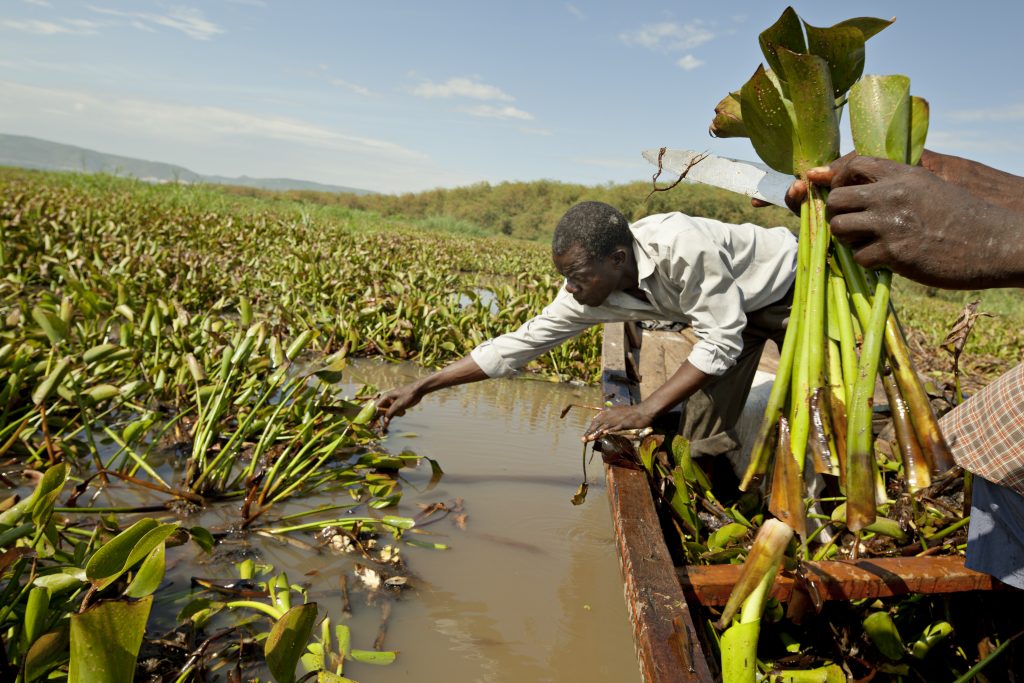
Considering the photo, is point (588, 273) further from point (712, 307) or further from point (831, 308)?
point (831, 308)

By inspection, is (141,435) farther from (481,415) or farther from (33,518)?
(481,415)

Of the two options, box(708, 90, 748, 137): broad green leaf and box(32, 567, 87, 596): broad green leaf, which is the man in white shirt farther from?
box(32, 567, 87, 596): broad green leaf

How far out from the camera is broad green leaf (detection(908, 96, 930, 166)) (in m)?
1.26

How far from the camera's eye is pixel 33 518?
118 centimetres

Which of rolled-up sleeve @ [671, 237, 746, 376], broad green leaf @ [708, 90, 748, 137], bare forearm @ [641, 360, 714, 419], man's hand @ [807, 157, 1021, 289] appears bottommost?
bare forearm @ [641, 360, 714, 419]

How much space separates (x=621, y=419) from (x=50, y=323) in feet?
6.08

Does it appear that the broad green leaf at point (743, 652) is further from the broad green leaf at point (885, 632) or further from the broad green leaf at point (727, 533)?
the broad green leaf at point (885, 632)

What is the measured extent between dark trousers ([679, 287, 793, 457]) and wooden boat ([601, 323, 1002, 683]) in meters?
0.95

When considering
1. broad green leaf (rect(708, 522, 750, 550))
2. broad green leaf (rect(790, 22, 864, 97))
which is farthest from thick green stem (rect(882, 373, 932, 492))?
broad green leaf (rect(790, 22, 864, 97))

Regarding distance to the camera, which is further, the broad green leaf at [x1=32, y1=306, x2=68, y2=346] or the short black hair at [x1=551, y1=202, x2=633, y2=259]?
the short black hair at [x1=551, y1=202, x2=633, y2=259]

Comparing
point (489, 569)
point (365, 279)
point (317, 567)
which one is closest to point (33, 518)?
point (317, 567)

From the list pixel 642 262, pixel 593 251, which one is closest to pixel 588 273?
pixel 593 251

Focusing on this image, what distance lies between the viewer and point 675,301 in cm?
245

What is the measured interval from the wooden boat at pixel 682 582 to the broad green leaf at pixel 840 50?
0.96 metres
